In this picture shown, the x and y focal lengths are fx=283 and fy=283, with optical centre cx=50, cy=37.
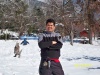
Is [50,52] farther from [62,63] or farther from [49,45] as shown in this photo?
[62,63]

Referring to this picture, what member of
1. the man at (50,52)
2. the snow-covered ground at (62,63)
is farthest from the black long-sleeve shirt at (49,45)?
the snow-covered ground at (62,63)

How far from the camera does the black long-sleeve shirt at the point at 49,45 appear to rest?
5.21 metres

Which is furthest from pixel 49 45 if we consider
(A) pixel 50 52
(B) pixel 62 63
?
(B) pixel 62 63

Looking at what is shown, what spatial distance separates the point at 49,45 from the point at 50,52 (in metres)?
0.13

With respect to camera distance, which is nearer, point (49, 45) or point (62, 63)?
point (49, 45)

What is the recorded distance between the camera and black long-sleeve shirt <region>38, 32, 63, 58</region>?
17.1ft

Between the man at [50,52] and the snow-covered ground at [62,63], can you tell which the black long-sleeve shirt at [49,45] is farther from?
the snow-covered ground at [62,63]

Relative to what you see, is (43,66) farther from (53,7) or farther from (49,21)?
(53,7)

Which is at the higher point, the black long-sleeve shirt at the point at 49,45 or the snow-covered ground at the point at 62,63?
the black long-sleeve shirt at the point at 49,45

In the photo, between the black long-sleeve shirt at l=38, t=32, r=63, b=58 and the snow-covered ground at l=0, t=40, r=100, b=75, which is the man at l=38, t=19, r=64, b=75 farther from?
the snow-covered ground at l=0, t=40, r=100, b=75

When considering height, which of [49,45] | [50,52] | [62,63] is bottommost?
[62,63]

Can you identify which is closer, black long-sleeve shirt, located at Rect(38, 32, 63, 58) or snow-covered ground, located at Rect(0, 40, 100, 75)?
black long-sleeve shirt, located at Rect(38, 32, 63, 58)

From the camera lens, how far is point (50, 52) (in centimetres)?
522

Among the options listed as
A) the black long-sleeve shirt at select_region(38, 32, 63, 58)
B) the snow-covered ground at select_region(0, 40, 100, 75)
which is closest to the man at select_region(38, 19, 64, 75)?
the black long-sleeve shirt at select_region(38, 32, 63, 58)
